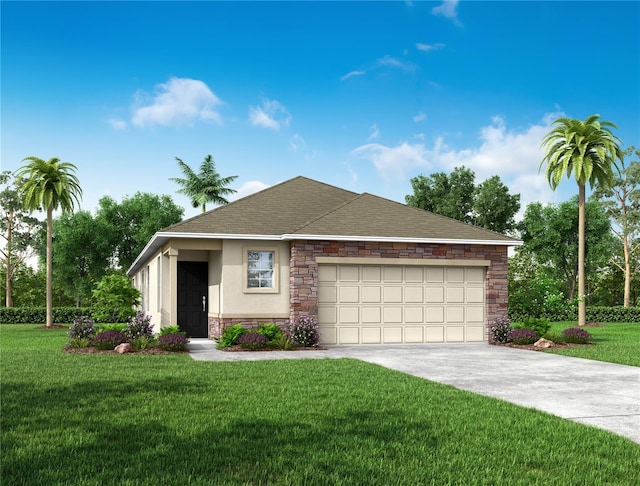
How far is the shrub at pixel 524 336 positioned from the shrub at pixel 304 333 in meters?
5.60

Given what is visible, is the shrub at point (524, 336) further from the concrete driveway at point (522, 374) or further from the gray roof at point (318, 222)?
the gray roof at point (318, 222)

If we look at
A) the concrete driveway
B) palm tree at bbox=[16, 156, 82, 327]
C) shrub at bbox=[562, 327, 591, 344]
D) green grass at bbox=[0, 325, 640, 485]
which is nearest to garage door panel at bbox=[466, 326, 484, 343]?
the concrete driveway

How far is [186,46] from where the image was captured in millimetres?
17625

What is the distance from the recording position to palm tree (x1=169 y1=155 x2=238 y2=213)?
4675cm

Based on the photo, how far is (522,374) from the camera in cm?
1158

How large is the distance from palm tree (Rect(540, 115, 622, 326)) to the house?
814 centimetres

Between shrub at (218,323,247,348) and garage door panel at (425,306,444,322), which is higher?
garage door panel at (425,306,444,322)

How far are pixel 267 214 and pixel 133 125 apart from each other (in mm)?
11367

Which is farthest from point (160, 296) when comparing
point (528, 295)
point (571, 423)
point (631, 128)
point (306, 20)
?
point (631, 128)

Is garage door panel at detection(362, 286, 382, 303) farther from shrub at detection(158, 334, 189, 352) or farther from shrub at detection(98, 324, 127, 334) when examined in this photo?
shrub at detection(98, 324, 127, 334)

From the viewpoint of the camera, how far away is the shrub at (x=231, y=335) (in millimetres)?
16000

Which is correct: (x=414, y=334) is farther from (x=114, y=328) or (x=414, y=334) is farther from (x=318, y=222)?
(x=114, y=328)

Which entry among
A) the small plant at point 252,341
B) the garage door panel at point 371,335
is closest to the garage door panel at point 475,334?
the garage door panel at point 371,335

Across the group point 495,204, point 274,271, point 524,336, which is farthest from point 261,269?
point 495,204
